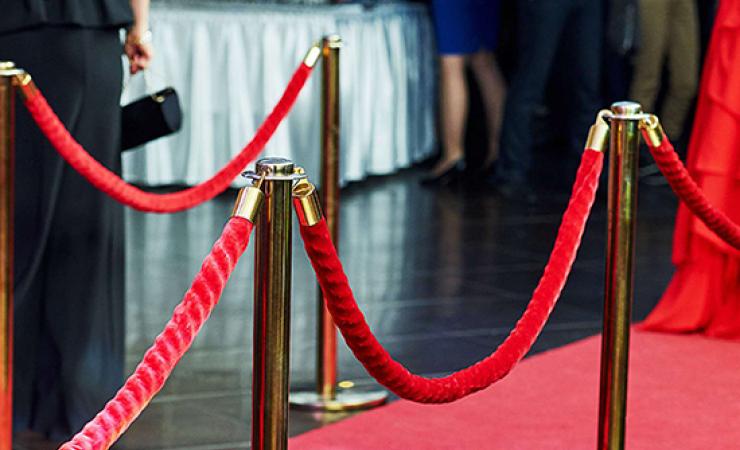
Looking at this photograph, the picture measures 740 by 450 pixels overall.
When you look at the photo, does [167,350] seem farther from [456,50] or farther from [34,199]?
[456,50]

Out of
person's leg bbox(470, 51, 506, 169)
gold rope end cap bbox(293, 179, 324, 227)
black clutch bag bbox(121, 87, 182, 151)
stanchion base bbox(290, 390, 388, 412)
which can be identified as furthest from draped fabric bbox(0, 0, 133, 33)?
person's leg bbox(470, 51, 506, 169)

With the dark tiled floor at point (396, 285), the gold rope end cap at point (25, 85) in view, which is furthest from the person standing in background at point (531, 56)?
the gold rope end cap at point (25, 85)

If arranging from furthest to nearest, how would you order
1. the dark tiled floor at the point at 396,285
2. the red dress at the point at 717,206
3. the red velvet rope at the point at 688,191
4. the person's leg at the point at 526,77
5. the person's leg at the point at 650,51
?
the person's leg at the point at 650,51 → the person's leg at the point at 526,77 → the red dress at the point at 717,206 → the dark tiled floor at the point at 396,285 → the red velvet rope at the point at 688,191

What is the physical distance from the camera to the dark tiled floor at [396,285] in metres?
3.62

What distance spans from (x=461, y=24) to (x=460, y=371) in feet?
16.4

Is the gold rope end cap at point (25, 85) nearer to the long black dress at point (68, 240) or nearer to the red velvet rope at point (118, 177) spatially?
the red velvet rope at point (118, 177)

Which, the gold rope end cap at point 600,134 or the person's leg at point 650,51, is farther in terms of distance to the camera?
the person's leg at point 650,51

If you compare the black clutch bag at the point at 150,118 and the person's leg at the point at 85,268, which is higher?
the black clutch bag at the point at 150,118

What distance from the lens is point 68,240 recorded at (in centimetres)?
328

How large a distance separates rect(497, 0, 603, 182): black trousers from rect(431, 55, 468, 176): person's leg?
0.29 meters

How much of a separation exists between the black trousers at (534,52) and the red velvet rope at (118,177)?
371 centimetres

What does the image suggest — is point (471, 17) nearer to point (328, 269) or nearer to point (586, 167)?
point (586, 167)

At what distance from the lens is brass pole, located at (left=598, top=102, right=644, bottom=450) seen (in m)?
2.64

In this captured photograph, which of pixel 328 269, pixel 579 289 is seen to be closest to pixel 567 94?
pixel 579 289
